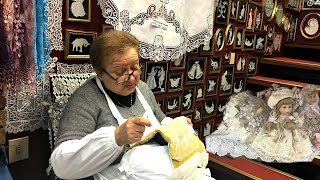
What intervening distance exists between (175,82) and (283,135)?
738mm

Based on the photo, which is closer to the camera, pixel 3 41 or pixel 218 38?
pixel 3 41

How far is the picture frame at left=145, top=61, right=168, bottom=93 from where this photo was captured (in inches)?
73.0

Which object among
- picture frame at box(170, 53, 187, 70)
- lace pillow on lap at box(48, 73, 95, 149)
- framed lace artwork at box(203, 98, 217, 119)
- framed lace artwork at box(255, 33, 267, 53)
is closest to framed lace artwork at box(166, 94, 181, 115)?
picture frame at box(170, 53, 187, 70)

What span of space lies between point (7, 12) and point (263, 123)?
5.44ft

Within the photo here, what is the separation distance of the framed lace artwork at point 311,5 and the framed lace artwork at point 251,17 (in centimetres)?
71

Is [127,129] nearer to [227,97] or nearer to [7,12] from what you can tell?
[7,12]

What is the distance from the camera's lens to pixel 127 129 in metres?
1.00

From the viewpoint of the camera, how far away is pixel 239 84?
8.69 feet

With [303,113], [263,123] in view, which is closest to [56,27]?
[263,123]

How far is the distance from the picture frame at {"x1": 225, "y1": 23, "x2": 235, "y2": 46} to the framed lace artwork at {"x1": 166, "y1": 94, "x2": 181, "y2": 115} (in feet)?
1.90

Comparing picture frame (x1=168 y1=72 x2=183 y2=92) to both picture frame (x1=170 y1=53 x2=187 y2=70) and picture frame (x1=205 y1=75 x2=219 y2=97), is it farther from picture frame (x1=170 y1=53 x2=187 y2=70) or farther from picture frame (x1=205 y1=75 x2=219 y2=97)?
picture frame (x1=205 y1=75 x2=219 y2=97)

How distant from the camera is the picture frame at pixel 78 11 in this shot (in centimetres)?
140

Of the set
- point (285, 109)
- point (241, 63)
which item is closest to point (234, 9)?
point (241, 63)

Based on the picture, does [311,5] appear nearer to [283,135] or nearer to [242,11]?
[242,11]
